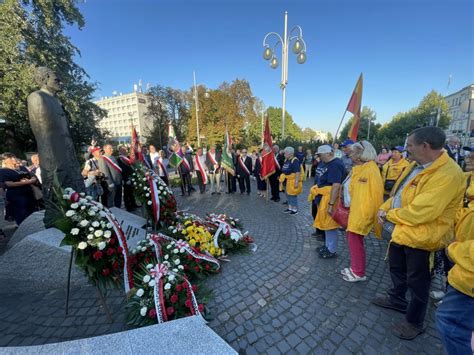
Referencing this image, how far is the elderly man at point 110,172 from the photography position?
20.5ft

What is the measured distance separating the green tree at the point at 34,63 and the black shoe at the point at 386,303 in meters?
19.3

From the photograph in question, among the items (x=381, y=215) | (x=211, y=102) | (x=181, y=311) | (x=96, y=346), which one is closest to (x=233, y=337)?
(x=181, y=311)

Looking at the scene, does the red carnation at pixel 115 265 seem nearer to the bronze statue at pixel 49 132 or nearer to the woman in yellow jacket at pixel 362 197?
the bronze statue at pixel 49 132

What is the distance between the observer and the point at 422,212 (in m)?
1.95

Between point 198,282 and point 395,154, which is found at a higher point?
point 395,154

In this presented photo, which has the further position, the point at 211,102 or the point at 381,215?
the point at 211,102

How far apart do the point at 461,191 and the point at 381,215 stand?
2.44ft

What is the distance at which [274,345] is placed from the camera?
88.7 inches

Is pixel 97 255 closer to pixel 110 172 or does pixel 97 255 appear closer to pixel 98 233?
pixel 98 233

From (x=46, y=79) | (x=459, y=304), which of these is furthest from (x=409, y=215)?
(x=46, y=79)

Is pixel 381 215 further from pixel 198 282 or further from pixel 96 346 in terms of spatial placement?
pixel 96 346

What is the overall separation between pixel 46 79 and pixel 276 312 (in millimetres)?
5013

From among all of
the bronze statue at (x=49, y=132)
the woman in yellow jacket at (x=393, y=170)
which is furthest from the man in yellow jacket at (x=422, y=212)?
the bronze statue at (x=49, y=132)

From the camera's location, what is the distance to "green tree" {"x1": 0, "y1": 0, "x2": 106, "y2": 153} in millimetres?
12906
